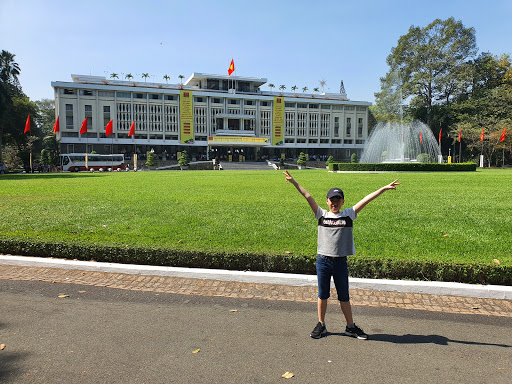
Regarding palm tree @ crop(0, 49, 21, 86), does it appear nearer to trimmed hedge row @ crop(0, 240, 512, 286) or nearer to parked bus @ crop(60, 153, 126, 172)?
parked bus @ crop(60, 153, 126, 172)

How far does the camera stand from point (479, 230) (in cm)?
763

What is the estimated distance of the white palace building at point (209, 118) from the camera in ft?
222

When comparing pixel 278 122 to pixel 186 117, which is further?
pixel 278 122

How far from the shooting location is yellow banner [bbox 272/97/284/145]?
7794 centimetres

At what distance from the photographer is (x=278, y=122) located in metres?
78.6

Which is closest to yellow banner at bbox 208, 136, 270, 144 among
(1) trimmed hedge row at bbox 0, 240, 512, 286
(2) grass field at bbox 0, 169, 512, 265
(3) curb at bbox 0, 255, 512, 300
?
(2) grass field at bbox 0, 169, 512, 265

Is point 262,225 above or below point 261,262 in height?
above

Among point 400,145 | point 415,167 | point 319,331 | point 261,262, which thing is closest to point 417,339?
point 319,331

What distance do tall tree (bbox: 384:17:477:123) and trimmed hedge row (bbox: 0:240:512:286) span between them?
63736 millimetres

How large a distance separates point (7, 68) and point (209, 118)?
3468 cm

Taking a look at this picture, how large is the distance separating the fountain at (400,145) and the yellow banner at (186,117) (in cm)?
3386

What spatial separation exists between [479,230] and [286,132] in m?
73.8

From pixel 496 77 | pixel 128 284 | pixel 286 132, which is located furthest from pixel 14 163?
pixel 496 77

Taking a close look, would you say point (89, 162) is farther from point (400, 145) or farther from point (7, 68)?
point (400, 145)
